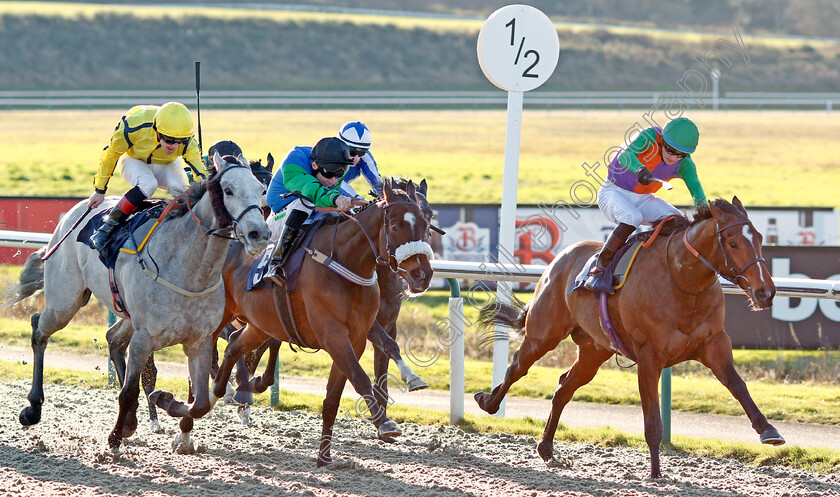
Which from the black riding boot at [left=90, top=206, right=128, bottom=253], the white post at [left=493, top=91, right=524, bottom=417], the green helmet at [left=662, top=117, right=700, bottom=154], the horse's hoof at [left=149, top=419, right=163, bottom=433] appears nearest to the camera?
the green helmet at [left=662, top=117, right=700, bottom=154]

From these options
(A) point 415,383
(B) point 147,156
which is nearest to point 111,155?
(B) point 147,156

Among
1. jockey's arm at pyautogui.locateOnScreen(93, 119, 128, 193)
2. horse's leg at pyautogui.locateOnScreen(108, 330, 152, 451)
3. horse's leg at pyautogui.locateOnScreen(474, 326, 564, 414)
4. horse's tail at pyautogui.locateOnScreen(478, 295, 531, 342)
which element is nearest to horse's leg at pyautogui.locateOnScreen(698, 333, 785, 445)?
horse's leg at pyautogui.locateOnScreen(474, 326, 564, 414)

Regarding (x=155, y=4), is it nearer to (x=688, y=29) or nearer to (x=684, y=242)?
(x=688, y=29)

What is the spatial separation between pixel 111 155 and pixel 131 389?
1.43 meters

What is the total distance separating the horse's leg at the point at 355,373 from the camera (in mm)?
5219

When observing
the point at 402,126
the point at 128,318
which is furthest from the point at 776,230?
the point at 402,126

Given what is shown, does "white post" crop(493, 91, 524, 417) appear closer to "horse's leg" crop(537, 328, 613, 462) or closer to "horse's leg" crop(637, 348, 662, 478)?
"horse's leg" crop(537, 328, 613, 462)

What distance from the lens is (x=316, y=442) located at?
20.3ft

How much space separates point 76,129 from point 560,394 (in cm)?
2216

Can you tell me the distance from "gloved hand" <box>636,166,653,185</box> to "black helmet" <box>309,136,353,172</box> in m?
1.61

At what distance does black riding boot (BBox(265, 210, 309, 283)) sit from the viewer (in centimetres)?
571

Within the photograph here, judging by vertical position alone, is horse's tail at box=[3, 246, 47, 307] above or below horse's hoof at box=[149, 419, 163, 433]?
above

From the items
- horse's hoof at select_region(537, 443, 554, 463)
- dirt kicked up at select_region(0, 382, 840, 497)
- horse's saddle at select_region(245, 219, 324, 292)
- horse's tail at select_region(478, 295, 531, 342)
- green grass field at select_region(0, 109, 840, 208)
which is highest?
green grass field at select_region(0, 109, 840, 208)

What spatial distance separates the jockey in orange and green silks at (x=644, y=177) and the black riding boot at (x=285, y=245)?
5.34ft
